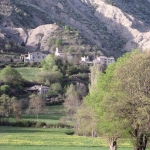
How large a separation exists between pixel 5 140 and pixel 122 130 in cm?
2218

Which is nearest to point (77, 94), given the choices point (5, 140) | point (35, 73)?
point (35, 73)

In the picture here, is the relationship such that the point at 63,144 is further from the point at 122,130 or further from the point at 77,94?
the point at 77,94

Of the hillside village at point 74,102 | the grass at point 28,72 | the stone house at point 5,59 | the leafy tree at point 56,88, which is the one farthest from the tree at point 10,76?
the stone house at point 5,59

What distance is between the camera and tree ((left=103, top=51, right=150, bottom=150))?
32938 millimetres

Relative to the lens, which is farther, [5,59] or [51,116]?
[5,59]

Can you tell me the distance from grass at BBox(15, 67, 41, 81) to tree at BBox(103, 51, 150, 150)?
331ft

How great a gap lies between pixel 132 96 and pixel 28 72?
109 metres

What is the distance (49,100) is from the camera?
384 feet

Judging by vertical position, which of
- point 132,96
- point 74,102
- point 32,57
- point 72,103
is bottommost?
point 72,103


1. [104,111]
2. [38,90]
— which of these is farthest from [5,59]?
[104,111]

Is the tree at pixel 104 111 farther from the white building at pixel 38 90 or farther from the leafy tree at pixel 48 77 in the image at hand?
the leafy tree at pixel 48 77

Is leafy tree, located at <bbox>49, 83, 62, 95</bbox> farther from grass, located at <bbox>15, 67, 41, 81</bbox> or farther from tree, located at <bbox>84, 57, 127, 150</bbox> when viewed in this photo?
tree, located at <bbox>84, 57, 127, 150</bbox>

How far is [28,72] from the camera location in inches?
5527

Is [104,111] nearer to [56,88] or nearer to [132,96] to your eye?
[132,96]
